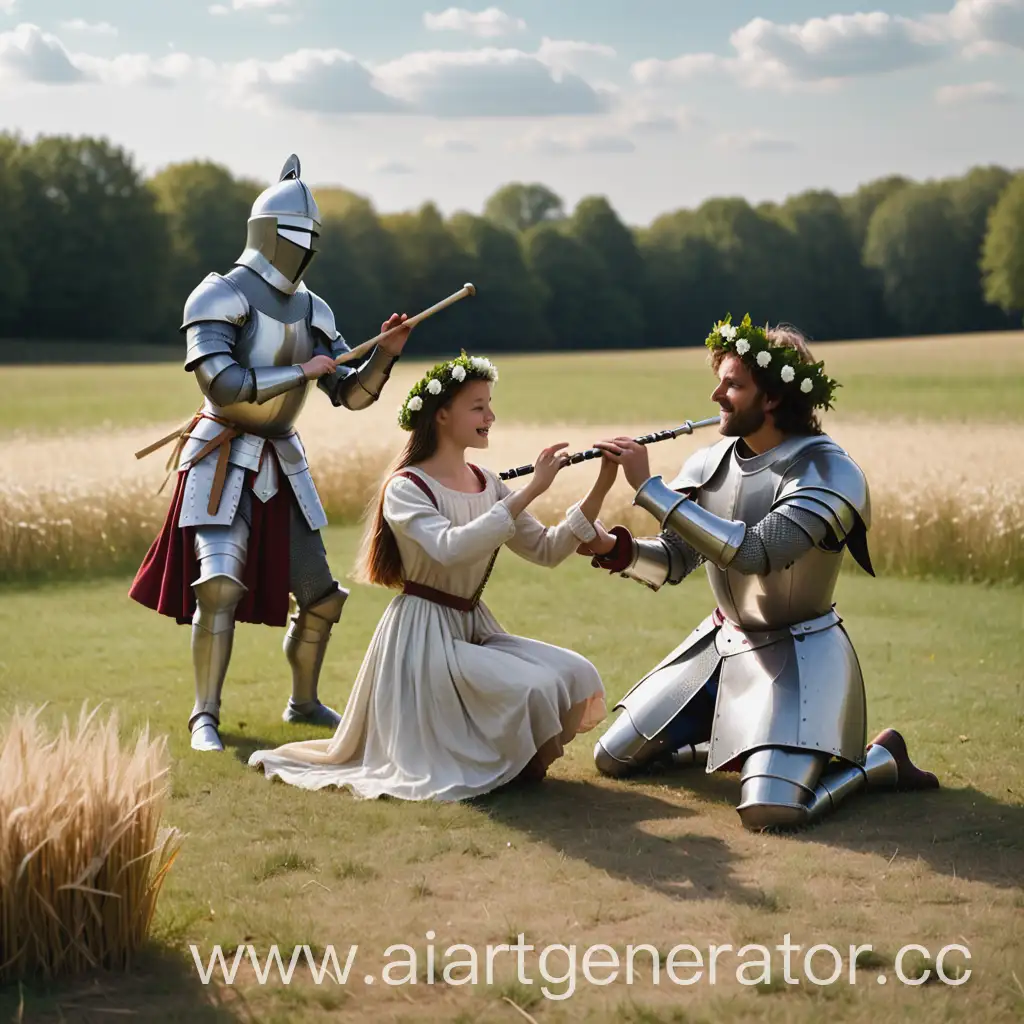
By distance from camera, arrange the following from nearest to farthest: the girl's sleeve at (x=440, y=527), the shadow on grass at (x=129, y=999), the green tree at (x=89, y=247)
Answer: the shadow on grass at (x=129, y=999)
the girl's sleeve at (x=440, y=527)
the green tree at (x=89, y=247)

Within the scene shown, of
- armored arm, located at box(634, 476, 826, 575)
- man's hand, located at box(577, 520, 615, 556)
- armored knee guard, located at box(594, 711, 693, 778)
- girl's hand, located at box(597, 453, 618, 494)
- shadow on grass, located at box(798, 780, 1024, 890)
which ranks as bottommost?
shadow on grass, located at box(798, 780, 1024, 890)

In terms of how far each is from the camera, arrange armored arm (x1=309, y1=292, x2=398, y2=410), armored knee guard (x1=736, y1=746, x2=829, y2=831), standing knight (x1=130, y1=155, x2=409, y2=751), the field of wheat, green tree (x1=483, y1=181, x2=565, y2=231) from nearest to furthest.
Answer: armored knee guard (x1=736, y1=746, x2=829, y2=831) < standing knight (x1=130, y1=155, x2=409, y2=751) < armored arm (x1=309, y1=292, x2=398, y2=410) < the field of wheat < green tree (x1=483, y1=181, x2=565, y2=231)

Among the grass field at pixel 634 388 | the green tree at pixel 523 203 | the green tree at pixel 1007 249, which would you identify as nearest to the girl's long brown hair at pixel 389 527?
the grass field at pixel 634 388

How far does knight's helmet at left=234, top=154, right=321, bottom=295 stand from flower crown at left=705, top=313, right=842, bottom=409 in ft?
Result: 6.05

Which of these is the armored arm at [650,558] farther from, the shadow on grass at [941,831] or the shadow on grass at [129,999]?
the shadow on grass at [129,999]

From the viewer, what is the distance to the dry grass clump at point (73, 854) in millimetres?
3170

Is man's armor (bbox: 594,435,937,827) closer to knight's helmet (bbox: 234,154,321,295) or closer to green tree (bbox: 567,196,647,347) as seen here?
knight's helmet (bbox: 234,154,321,295)

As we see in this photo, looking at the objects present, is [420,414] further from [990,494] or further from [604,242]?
[604,242]

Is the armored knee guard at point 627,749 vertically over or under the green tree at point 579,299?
under

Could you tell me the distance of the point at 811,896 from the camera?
3.84 m

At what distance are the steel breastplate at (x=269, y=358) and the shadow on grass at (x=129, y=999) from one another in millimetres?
2724

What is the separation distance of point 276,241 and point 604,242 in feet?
114

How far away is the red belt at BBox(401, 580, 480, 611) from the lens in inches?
194

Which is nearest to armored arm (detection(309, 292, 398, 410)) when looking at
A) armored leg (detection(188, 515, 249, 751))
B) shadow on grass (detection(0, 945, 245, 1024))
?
armored leg (detection(188, 515, 249, 751))
